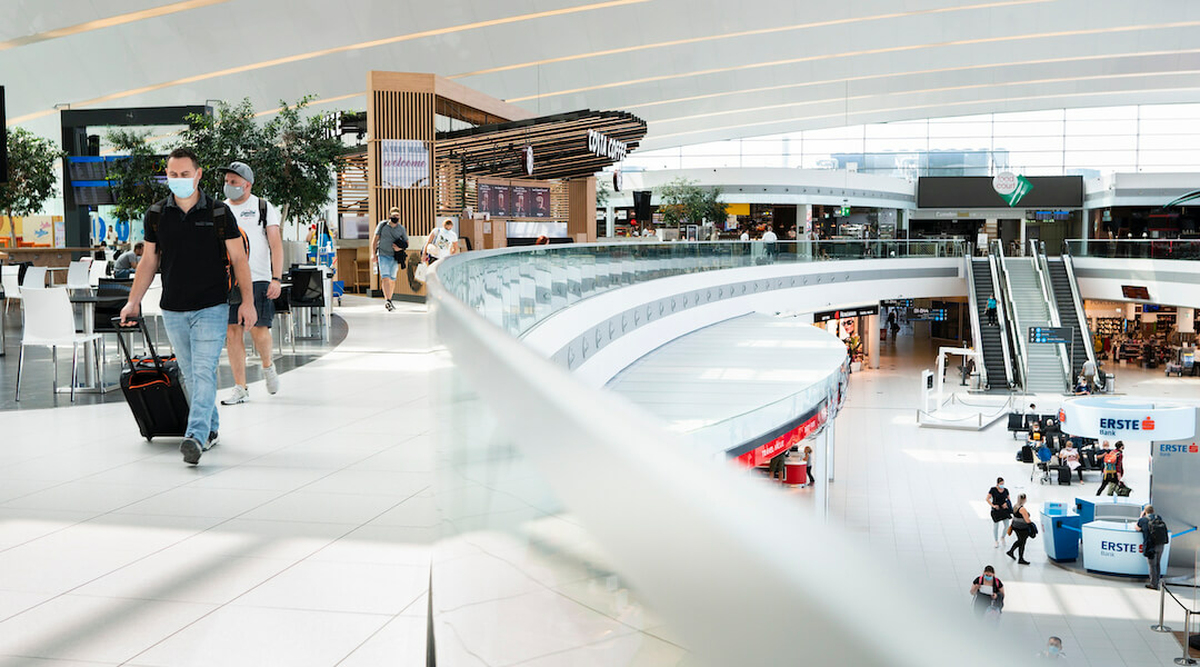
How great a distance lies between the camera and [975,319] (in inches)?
1451

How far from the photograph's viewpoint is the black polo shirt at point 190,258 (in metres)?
6.11

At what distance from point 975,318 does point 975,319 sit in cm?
8

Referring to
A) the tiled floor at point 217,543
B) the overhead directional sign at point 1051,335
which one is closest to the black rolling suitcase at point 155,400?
the tiled floor at point 217,543

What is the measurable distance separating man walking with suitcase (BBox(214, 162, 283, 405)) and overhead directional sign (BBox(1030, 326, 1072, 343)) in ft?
96.9

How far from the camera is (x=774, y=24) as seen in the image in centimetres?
3222

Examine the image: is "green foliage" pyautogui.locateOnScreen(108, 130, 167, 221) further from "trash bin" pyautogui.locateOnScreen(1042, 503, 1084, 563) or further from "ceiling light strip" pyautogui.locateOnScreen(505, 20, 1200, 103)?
"ceiling light strip" pyautogui.locateOnScreen(505, 20, 1200, 103)

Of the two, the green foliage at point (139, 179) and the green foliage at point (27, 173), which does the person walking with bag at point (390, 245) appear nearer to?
the green foliage at point (139, 179)

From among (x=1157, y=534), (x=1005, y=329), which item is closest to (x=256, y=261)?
(x=1157, y=534)

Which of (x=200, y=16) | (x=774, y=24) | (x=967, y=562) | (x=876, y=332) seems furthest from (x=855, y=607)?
(x=876, y=332)

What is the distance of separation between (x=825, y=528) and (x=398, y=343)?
12741mm

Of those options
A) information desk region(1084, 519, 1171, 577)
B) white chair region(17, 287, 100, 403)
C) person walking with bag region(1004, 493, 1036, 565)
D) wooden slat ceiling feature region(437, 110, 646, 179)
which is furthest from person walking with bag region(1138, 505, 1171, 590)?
wooden slat ceiling feature region(437, 110, 646, 179)

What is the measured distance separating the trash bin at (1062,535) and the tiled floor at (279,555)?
1175 cm

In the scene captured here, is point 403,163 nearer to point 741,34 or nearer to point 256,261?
point 256,261

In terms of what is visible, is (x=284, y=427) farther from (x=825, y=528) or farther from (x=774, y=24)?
(x=774, y=24)
